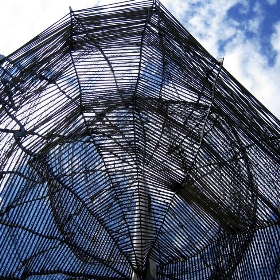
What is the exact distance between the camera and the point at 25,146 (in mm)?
20531

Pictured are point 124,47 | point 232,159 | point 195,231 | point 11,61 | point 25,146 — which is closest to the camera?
point 11,61

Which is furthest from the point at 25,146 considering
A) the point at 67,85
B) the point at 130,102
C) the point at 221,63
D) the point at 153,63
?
the point at 221,63

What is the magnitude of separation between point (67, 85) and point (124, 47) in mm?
2978

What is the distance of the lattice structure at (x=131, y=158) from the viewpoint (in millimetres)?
18875

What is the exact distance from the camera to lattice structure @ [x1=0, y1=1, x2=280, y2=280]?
1888 centimetres

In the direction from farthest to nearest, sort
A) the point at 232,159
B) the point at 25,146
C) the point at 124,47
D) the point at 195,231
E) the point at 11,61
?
the point at 195,231 < the point at 232,159 < the point at 25,146 < the point at 124,47 < the point at 11,61

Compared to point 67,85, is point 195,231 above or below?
below

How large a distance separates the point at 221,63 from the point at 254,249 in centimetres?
881

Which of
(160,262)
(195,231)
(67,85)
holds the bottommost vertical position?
(160,262)

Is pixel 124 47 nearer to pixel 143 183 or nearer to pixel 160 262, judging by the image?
pixel 143 183

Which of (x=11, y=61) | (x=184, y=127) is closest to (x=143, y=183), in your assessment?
(x=184, y=127)

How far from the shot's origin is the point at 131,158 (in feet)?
77.6

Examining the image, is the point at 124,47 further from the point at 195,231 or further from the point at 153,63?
the point at 195,231

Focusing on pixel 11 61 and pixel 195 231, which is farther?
pixel 195 231
